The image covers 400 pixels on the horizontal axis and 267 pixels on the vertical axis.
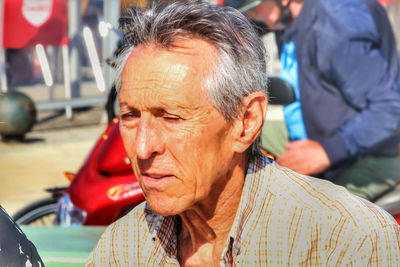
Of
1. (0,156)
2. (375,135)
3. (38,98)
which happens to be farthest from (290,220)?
(38,98)

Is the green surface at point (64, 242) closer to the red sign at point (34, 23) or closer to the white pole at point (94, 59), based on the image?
the red sign at point (34, 23)

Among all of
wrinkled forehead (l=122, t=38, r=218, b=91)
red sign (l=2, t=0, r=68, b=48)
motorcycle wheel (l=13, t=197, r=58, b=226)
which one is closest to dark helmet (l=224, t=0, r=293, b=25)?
motorcycle wheel (l=13, t=197, r=58, b=226)

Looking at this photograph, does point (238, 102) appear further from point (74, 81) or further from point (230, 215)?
point (74, 81)

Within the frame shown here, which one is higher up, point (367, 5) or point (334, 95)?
point (367, 5)

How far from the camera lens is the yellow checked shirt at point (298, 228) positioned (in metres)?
1.49

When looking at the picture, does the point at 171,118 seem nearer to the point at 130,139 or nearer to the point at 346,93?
the point at 130,139

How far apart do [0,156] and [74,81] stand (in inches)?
122

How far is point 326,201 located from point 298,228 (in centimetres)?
9

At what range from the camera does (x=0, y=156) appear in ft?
25.9

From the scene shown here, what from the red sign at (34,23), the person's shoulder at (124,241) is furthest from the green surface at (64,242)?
the red sign at (34,23)

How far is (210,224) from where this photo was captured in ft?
5.59

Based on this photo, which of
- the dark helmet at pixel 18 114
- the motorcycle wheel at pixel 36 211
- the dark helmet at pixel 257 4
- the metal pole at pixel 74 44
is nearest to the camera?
the dark helmet at pixel 257 4

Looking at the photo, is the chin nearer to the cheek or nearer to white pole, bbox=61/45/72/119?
the cheek

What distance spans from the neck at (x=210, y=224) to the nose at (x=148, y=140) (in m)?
0.21
